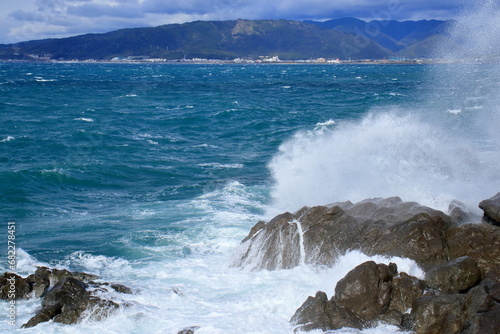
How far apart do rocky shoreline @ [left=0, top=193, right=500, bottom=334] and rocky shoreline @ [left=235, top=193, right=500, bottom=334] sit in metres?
0.02

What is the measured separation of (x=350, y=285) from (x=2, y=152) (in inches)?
1002

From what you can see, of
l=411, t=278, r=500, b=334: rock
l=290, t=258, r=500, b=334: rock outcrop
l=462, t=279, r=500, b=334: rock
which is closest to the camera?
l=462, t=279, r=500, b=334: rock

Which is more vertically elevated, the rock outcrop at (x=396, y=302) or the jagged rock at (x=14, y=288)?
the rock outcrop at (x=396, y=302)

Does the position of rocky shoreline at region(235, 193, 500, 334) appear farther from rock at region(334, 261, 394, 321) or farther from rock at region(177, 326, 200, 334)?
rock at region(177, 326, 200, 334)

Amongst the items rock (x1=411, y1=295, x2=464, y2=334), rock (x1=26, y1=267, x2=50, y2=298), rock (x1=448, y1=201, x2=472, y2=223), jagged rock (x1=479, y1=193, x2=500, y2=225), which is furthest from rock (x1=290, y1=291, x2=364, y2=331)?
rock (x1=26, y1=267, x2=50, y2=298)

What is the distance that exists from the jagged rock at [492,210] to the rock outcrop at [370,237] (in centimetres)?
30

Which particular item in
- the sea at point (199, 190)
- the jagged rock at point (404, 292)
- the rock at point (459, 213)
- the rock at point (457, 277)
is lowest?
the sea at point (199, 190)

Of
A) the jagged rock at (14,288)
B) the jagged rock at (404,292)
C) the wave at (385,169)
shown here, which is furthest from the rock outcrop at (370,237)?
the jagged rock at (14,288)

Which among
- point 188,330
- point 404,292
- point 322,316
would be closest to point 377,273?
point 404,292

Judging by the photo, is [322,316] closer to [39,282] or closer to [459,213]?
[459,213]

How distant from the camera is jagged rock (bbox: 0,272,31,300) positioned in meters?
12.5

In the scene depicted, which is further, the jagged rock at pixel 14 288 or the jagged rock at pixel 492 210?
the jagged rock at pixel 492 210

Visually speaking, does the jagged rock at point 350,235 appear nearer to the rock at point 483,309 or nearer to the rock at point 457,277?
the rock at point 457,277

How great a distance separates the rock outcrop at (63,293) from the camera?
11430mm
